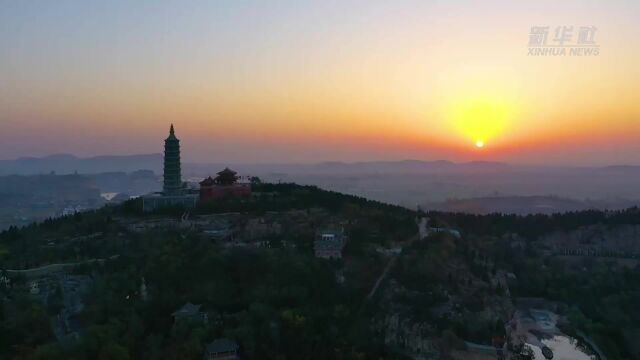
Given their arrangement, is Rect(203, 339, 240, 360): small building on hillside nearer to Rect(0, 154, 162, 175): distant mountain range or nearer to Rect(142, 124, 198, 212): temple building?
Rect(142, 124, 198, 212): temple building

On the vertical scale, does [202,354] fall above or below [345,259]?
below

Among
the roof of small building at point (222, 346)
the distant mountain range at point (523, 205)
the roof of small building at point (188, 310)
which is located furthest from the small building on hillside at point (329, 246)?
the distant mountain range at point (523, 205)

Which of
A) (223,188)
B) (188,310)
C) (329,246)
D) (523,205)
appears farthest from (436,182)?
(188,310)

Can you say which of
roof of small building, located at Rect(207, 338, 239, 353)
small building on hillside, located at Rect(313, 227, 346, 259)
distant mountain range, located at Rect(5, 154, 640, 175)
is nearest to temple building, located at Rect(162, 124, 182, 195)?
small building on hillside, located at Rect(313, 227, 346, 259)

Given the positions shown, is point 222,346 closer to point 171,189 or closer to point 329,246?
point 329,246

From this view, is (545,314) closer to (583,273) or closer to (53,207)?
(583,273)

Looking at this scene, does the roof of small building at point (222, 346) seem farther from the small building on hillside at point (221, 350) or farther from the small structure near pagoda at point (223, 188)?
the small structure near pagoda at point (223, 188)

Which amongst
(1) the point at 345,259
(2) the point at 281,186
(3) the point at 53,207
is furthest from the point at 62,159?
(1) the point at 345,259
